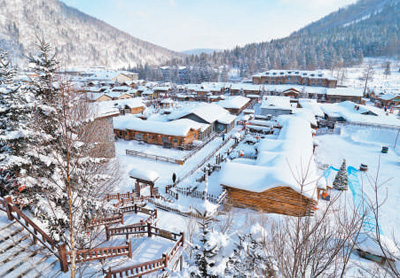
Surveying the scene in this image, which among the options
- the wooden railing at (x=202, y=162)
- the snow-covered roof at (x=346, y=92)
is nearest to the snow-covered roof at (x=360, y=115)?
the snow-covered roof at (x=346, y=92)

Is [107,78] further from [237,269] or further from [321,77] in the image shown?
[237,269]

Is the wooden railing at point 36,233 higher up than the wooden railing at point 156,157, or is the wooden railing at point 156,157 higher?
the wooden railing at point 36,233

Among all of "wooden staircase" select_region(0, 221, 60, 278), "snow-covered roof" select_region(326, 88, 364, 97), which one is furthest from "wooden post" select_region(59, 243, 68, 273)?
"snow-covered roof" select_region(326, 88, 364, 97)

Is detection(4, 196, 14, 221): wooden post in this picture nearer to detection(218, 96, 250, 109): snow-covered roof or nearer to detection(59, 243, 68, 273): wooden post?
detection(59, 243, 68, 273): wooden post

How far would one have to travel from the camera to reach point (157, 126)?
27.9 m

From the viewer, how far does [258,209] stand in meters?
14.1

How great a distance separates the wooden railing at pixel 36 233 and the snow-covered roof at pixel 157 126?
61.7 feet

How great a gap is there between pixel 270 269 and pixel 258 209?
762 cm

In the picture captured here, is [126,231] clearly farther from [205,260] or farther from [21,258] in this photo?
[205,260]

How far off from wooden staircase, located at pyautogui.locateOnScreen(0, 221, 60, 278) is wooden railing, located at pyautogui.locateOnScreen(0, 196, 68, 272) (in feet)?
0.80

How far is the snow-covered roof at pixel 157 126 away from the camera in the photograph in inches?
1042

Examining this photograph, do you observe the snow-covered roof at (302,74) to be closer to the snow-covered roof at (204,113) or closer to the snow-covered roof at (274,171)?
the snow-covered roof at (204,113)

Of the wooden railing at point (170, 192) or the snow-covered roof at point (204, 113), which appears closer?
the wooden railing at point (170, 192)

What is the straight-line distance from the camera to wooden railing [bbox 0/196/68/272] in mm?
6758
